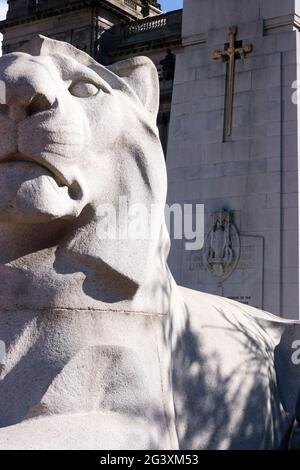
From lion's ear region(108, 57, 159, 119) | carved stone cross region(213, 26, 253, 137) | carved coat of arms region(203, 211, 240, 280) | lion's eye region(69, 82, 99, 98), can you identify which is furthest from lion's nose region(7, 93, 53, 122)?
carved stone cross region(213, 26, 253, 137)

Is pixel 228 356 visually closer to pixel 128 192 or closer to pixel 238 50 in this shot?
pixel 128 192

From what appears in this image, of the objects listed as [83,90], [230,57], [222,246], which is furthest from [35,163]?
[230,57]

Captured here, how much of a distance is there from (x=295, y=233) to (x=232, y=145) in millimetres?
1502

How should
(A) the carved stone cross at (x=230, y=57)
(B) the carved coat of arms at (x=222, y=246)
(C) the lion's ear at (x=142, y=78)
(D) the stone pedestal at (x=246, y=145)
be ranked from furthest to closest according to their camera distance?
(A) the carved stone cross at (x=230, y=57), (B) the carved coat of arms at (x=222, y=246), (D) the stone pedestal at (x=246, y=145), (C) the lion's ear at (x=142, y=78)

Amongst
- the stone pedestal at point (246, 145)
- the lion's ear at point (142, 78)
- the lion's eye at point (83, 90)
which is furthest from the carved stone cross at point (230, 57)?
the lion's eye at point (83, 90)

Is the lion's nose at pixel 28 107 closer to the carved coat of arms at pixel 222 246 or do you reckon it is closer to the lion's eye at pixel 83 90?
the lion's eye at pixel 83 90

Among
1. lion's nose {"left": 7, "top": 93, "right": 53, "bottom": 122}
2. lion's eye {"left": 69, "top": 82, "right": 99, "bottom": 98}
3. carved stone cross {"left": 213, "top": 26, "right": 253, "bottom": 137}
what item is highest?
carved stone cross {"left": 213, "top": 26, "right": 253, "bottom": 137}

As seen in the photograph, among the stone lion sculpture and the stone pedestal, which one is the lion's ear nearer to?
the stone lion sculpture

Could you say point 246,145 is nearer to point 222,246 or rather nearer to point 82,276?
point 222,246

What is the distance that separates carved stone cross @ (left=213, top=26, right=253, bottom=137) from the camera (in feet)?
36.1

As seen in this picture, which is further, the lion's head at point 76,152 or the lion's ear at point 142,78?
the lion's ear at point 142,78

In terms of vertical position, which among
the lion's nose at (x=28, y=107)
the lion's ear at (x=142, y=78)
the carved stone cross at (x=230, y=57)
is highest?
the carved stone cross at (x=230, y=57)

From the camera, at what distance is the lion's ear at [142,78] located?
14.1 feet

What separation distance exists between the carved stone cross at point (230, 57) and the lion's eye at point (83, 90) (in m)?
7.25
